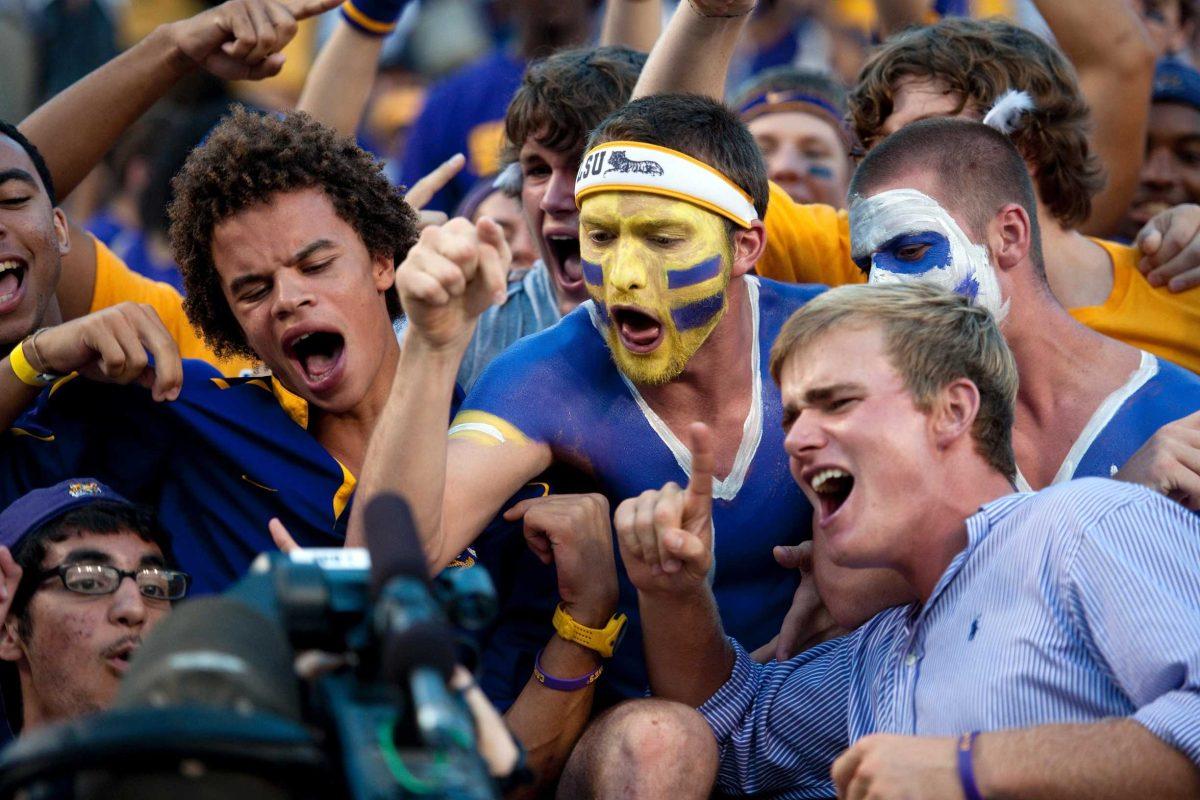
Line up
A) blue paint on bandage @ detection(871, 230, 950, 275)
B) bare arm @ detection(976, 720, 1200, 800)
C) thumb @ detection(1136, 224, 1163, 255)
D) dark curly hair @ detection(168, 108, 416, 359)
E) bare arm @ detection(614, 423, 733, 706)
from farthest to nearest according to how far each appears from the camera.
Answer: thumb @ detection(1136, 224, 1163, 255) → dark curly hair @ detection(168, 108, 416, 359) → blue paint on bandage @ detection(871, 230, 950, 275) → bare arm @ detection(614, 423, 733, 706) → bare arm @ detection(976, 720, 1200, 800)

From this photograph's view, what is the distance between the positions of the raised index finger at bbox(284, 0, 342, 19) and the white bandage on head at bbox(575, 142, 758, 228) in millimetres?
1378

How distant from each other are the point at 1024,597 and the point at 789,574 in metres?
1.12

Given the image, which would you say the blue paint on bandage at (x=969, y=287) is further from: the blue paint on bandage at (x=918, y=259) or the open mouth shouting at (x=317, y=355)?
the open mouth shouting at (x=317, y=355)

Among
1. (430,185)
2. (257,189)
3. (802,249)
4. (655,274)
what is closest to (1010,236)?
(802,249)

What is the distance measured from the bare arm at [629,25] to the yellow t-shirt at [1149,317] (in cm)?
188

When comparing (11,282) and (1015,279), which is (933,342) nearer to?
(1015,279)

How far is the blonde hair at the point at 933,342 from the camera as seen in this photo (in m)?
2.82

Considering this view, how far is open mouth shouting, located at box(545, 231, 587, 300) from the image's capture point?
14.8ft

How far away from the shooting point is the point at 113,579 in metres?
3.46

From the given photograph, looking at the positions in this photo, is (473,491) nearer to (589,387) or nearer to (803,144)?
(589,387)

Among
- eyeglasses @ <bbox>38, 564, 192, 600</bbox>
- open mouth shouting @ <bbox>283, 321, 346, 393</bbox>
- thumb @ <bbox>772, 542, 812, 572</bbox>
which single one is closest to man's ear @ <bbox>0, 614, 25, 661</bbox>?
eyeglasses @ <bbox>38, 564, 192, 600</bbox>

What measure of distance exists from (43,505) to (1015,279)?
2.33m

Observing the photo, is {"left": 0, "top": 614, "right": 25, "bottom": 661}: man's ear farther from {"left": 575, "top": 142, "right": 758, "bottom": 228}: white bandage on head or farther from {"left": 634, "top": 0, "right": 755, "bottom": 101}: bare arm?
{"left": 634, "top": 0, "right": 755, "bottom": 101}: bare arm

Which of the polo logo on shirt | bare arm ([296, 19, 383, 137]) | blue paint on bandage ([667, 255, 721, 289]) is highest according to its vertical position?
blue paint on bandage ([667, 255, 721, 289])
